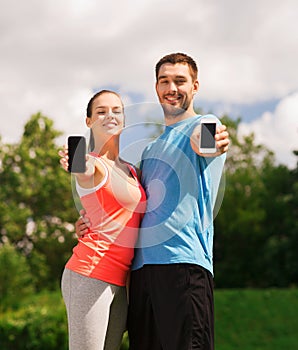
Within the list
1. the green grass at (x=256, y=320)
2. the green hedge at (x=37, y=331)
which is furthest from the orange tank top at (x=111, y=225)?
the green grass at (x=256, y=320)

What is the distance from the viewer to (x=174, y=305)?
2689mm

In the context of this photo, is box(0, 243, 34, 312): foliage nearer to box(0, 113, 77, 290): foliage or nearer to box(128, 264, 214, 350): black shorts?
box(0, 113, 77, 290): foliage

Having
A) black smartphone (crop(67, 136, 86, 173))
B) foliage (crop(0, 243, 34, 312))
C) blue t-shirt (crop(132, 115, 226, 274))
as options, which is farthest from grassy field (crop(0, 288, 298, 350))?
black smartphone (crop(67, 136, 86, 173))

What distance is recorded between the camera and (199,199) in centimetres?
273

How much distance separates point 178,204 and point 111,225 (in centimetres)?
29

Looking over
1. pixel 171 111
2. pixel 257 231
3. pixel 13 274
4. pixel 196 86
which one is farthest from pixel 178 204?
pixel 257 231

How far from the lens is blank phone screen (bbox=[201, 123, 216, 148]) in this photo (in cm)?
253

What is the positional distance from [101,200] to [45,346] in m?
5.70

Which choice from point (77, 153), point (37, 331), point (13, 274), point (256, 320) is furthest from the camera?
point (13, 274)

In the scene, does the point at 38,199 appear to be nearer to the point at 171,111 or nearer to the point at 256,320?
the point at 256,320

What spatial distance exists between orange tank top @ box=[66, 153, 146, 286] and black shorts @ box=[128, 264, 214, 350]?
120 millimetres

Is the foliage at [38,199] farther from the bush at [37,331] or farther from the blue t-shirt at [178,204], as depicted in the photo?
the blue t-shirt at [178,204]

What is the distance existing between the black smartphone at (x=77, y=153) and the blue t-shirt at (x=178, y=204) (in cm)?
36

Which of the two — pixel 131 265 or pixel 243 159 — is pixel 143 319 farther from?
pixel 243 159
